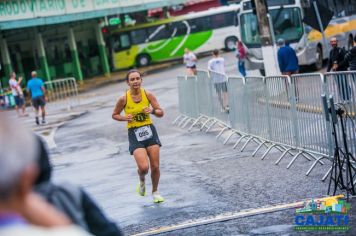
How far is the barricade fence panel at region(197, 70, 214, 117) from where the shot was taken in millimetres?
17422

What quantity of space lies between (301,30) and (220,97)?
13.2 meters

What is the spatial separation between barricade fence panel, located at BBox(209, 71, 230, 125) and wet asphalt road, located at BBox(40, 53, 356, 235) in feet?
1.61

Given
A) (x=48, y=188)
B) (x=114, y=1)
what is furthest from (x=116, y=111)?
(x=114, y=1)

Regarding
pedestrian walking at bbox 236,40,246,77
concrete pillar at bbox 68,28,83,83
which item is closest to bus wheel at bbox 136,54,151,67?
concrete pillar at bbox 68,28,83,83

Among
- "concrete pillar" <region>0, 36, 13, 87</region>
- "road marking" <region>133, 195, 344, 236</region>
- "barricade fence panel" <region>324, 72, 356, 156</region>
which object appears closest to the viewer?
"road marking" <region>133, 195, 344, 236</region>

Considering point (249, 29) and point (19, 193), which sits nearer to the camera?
point (19, 193)

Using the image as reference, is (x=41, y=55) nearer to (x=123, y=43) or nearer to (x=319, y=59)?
(x=123, y=43)

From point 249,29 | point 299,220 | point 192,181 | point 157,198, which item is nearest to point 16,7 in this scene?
point 249,29

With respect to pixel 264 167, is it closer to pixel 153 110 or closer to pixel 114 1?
pixel 153 110

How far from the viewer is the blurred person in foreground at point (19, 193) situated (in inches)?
79.4

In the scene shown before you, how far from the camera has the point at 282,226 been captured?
7.57 meters

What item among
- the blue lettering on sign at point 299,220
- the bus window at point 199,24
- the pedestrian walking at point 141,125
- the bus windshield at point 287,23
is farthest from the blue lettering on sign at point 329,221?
the bus window at point 199,24

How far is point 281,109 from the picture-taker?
12094 millimetres

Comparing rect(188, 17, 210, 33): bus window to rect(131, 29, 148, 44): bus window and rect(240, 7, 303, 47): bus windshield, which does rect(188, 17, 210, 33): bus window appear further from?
rect(240, 7, 303, 47): bus windshield
